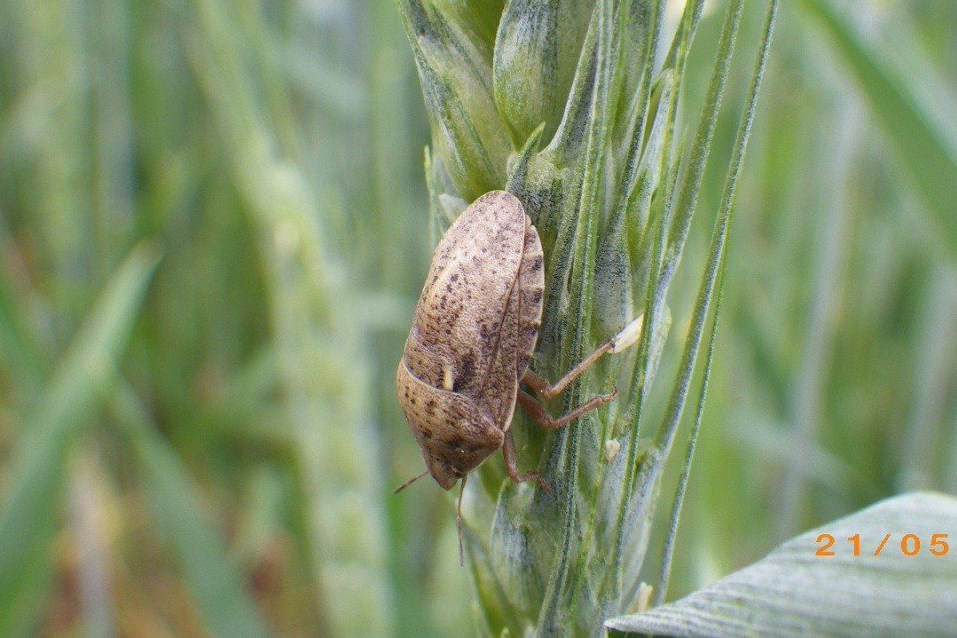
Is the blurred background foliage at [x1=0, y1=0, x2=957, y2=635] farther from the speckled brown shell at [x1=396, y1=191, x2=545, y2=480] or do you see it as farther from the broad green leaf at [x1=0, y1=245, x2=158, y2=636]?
the speckled brown shell at [x1=396, y1=191, x2=545, y2=480]

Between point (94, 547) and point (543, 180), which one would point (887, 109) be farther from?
point (94, 547)

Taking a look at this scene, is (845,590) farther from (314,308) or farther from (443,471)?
(314,308)

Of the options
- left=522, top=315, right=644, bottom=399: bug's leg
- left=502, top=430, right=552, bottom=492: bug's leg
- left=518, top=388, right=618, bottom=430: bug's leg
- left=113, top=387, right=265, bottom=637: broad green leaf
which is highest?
left=522, top=315, right=644, bottom=399: bug's leg

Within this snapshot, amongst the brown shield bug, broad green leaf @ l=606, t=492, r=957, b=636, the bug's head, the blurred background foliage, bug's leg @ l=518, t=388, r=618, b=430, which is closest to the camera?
broad green leaf @ l=606, t=492, r=957, b=636

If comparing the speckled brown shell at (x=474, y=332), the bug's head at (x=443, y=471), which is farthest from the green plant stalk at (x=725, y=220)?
the bug's head at (x=443, y=471)
